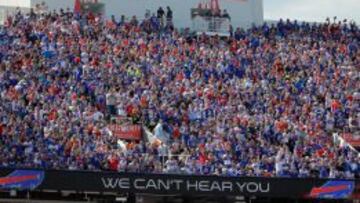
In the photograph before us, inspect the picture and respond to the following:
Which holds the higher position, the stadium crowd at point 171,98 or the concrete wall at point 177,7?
the concrete wall at point 177,7

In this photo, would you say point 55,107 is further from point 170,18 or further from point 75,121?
point 170,18

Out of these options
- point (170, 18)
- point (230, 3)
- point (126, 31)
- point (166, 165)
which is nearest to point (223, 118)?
point (166, 165)

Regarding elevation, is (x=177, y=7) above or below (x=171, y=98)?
above

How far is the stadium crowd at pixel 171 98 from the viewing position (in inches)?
1221

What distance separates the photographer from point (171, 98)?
35.8 meters

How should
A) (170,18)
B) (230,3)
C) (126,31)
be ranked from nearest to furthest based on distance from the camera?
(126,31)
(170,18)
(230,3)

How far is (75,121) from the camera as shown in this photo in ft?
105

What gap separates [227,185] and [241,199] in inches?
36.6

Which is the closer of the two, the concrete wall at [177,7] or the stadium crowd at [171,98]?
the stadium crowd at [171,98]

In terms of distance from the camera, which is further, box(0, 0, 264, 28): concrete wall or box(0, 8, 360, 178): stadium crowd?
box(0, 0, 264, 28): concrete wall

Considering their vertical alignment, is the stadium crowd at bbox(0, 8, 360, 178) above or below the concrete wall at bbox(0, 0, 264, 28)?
below

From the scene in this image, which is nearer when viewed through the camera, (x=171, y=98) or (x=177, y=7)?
(x=171, y=98)

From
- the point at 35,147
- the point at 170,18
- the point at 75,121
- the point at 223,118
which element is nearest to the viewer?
the point at 35,147

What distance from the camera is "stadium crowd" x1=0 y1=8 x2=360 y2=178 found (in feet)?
102
